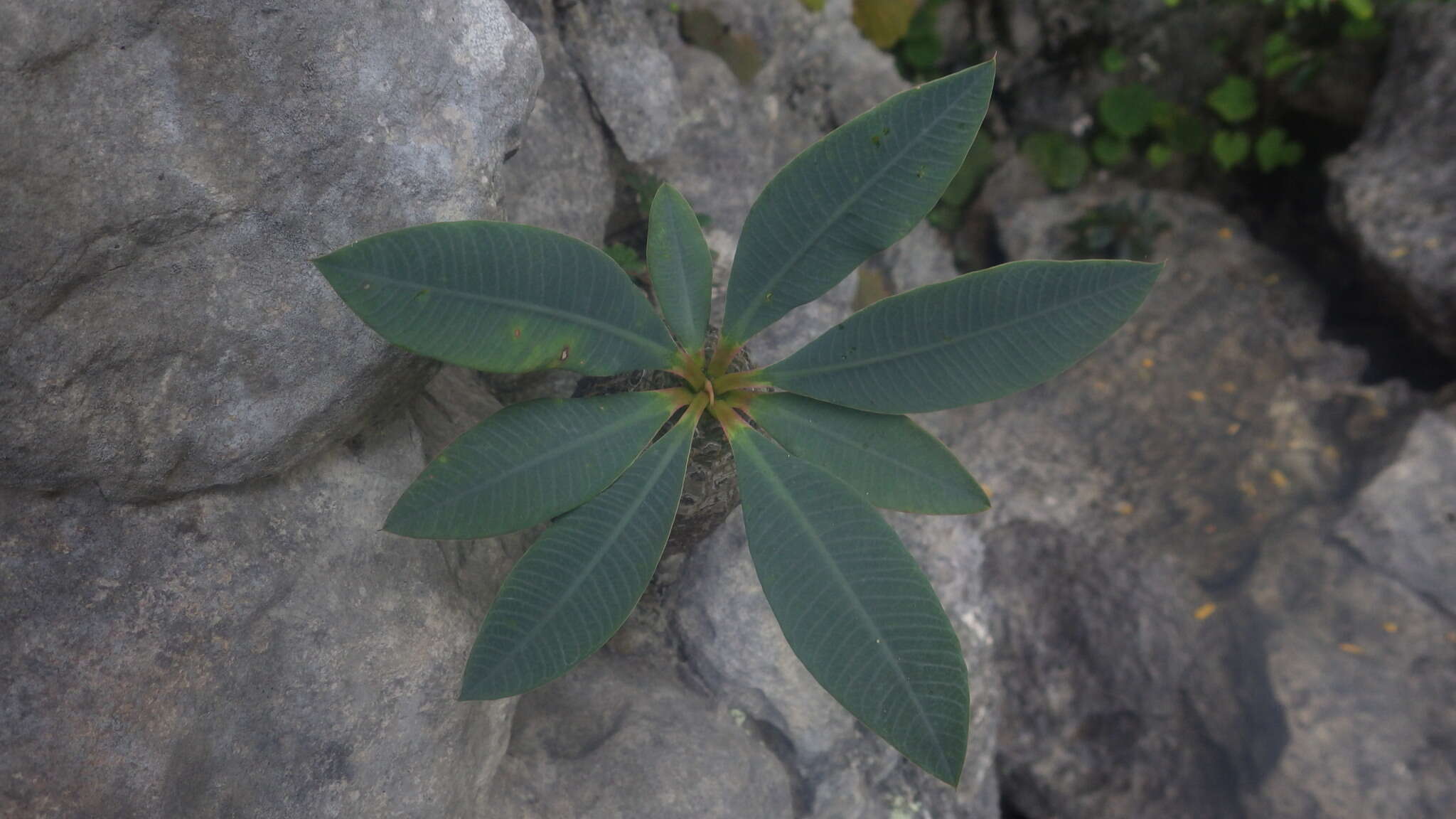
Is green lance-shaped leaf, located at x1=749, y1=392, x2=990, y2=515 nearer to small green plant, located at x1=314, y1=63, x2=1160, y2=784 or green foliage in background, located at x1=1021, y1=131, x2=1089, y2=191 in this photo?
small green plant, located at x1=314, y1=63, x2=1160, y2=784

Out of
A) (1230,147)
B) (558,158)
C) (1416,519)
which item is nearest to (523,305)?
(558,158)

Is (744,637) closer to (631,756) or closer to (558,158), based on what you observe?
(631,756)

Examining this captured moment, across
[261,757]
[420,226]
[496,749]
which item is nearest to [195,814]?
[261,757]

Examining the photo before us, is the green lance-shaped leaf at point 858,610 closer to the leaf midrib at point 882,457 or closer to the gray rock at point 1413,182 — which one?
the leaf midrib at point 882,457

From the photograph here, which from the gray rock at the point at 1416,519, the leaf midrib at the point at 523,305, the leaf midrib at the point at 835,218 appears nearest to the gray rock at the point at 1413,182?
the gray rock at the point at 1416,519

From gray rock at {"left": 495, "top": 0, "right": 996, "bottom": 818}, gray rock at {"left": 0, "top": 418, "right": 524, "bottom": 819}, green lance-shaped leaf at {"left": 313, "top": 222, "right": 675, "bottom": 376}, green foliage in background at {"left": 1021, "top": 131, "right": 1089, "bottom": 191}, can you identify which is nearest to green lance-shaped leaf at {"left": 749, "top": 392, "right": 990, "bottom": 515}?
green lance-shaped leaf at {"left": 313, "top": 222, "right": 675, "bottom": 376}

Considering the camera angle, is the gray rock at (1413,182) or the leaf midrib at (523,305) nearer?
the leaf midrib at (523,305)

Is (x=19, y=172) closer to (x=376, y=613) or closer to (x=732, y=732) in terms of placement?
(x=376, y=613)
